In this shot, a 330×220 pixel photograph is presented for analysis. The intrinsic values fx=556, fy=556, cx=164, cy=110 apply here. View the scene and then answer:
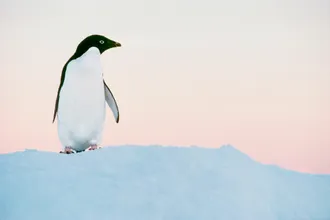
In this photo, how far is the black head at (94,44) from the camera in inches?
101

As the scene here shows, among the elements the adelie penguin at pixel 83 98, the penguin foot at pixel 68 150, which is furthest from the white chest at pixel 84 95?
the penguin foot at pixel 68 150

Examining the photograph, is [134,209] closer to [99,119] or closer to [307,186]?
[99,119]

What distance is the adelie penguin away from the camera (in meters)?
2.52

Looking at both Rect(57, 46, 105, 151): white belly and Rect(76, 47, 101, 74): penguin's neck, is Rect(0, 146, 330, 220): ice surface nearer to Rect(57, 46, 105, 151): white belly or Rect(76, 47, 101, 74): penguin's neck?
Rect(57, 46, 105, 151): white belly

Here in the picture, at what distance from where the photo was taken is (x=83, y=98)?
252 cm

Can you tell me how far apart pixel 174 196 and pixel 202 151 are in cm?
38

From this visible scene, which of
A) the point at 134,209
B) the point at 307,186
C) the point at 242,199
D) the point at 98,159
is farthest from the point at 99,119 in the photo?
the point at 307,186

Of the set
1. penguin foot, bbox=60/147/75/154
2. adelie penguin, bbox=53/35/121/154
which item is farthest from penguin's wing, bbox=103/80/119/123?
penguin foot, bbox=60/147/75/154

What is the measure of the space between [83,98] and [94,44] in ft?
0.86

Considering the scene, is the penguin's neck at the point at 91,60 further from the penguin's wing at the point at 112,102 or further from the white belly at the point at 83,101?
the penguin's wing at the point at 112,102

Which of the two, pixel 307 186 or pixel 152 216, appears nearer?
pixel 152 216

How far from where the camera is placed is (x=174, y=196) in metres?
2.34

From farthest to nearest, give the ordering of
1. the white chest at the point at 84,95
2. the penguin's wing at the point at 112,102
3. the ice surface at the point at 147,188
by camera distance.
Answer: the penguin's wing at the point at 112,102, the white chest at the point at 84,95, the ice surface at the point at 147,188

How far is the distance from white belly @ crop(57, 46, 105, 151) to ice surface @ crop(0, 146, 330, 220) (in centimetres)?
12
